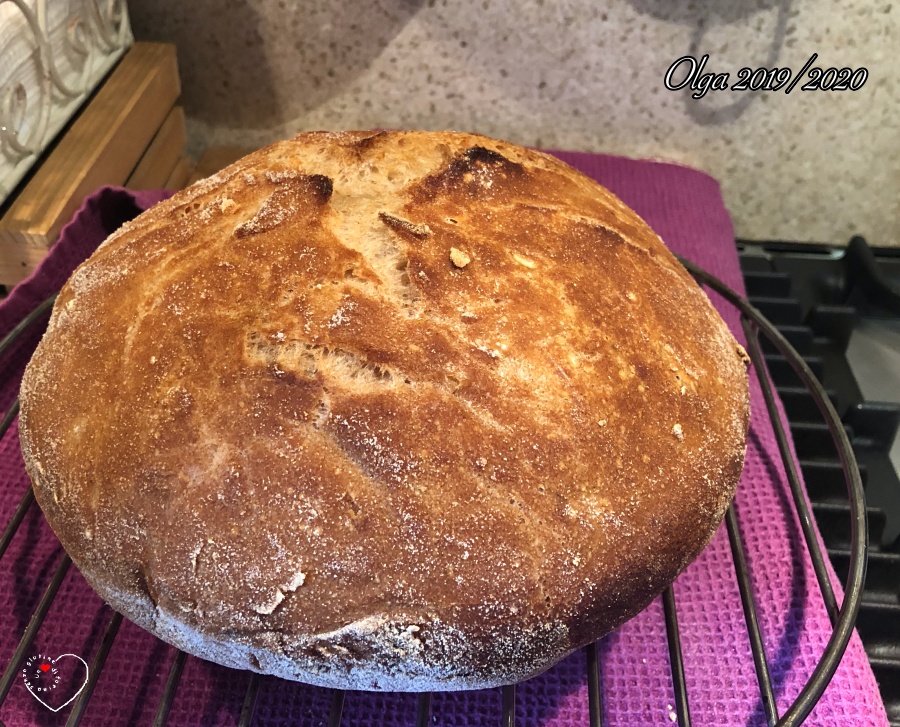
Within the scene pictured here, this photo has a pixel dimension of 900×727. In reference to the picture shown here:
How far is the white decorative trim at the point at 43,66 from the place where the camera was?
1118mm

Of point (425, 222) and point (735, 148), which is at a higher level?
point (425, 222)

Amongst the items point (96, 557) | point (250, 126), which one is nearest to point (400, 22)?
point (250, 126)

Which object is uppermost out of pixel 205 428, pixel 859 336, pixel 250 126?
pixel 205 428

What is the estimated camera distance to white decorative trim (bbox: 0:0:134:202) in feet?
3.67

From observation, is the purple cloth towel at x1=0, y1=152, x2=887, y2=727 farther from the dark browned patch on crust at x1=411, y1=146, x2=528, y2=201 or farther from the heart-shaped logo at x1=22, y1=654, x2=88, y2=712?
the dark browned patch on crust at x1=411, y1=146, x2=528, y2=201

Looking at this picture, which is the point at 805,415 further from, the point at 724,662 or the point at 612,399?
the point at 612,399

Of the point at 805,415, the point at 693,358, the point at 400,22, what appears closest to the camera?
the point at 693,358

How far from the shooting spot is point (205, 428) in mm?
684

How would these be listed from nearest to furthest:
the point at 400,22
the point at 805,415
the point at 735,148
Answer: the point at 805,415, the point at 400,22, the point at 735,148

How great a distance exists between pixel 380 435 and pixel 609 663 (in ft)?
1.41

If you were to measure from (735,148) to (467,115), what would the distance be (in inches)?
22.9

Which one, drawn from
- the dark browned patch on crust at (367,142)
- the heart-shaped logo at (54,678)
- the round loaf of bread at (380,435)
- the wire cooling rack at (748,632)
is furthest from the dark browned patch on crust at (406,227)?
the heart-shaped logo at (54,678)

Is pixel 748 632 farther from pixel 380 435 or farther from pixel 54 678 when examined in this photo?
pixel 54 678

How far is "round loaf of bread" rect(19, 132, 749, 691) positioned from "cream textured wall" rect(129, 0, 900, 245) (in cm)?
79
